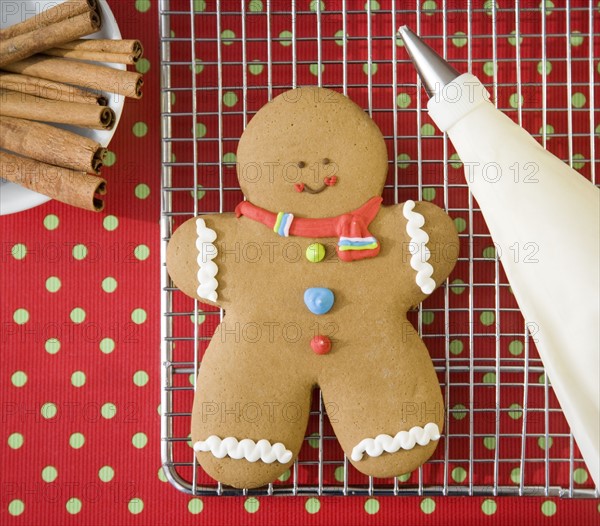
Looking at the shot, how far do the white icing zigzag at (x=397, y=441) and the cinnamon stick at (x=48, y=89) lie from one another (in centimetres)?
51

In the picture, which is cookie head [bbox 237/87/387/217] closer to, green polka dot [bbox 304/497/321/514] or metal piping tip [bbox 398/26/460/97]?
metal piping tip [bbox 398/26/460/97]

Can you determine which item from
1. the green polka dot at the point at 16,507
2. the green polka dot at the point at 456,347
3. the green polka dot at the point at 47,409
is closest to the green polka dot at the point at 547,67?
the green polka dot at the point at 456,347

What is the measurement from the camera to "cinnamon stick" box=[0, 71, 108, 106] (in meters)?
0.79

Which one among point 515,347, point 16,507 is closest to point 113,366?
point 16,507

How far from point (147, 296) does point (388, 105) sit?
42 cm

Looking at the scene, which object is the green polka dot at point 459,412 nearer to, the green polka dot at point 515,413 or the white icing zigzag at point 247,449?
the green polka dot at point 515,413

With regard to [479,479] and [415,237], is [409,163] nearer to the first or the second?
[415,237]

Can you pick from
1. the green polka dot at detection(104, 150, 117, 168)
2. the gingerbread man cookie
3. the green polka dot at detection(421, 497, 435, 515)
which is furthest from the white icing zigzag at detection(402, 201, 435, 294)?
the green polka dot at detection(104, 150, 117, 168)

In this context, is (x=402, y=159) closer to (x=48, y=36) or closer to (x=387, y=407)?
(x=387, y=407)

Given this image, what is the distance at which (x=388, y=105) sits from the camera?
36.1 inches

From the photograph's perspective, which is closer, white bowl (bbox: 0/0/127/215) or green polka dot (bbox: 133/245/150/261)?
white bowl (bbox: 0/0/127/215)

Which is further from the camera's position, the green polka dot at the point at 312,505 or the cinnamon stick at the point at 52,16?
the green polka dot at the point at 312,505

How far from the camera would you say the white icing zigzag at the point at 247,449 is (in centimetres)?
78

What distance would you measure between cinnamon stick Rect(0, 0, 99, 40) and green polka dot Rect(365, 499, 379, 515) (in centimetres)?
72
